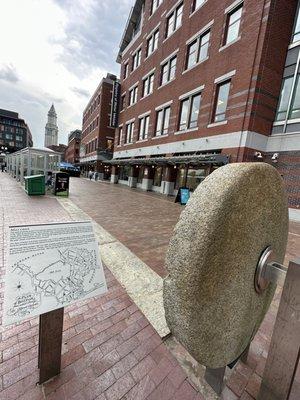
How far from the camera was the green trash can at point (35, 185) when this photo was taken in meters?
11.6

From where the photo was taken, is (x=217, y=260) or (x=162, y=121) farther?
(x=162, y=121)

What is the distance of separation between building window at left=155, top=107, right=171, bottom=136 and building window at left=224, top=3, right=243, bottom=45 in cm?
686

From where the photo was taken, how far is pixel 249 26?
11742mm

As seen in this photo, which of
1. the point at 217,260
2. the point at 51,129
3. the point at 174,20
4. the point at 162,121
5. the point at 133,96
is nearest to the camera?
the point at 217,260

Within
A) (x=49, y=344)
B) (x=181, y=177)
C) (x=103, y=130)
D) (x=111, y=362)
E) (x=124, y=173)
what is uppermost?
(x=103, y=130)

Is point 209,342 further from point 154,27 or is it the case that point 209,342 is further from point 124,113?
point 124,113

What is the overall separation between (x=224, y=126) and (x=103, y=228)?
10.3 metres

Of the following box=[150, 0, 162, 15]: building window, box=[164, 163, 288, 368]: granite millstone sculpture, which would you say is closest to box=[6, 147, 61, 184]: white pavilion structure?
box=[164, 163, 288, 368]: granite millstone sculpture

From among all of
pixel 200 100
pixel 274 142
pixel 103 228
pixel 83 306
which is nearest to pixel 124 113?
pixel 200 100

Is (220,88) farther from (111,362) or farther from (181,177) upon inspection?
(111,362)

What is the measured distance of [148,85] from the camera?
901 inches

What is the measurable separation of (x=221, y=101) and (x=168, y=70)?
27.0 ft

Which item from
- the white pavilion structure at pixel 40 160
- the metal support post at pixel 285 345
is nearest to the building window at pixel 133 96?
the white pavilion structure at pixel 40 160

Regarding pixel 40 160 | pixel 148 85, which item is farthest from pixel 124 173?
pixel 40 160
